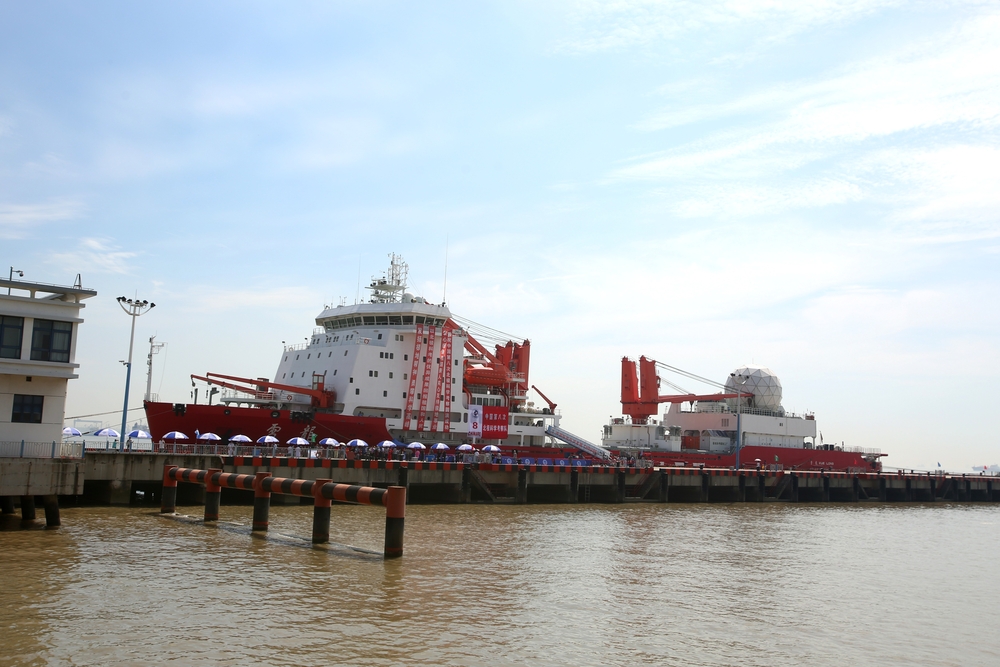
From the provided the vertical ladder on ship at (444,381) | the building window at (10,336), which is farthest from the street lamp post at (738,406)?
the building window at (10,336)

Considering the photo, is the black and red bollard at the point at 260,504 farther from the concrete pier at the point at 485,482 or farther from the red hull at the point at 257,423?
the red hull at the point at 257,423

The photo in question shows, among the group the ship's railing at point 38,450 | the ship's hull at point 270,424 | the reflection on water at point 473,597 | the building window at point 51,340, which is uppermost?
the building window at point 51,340

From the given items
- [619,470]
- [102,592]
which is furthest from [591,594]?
[619,470]

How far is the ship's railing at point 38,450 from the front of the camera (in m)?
25.2

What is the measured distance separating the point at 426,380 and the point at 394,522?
26.7 metres

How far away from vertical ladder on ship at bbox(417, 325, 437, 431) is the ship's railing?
23.5m

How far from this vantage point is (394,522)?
22969mm

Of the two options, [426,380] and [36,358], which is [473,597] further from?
[426,380]

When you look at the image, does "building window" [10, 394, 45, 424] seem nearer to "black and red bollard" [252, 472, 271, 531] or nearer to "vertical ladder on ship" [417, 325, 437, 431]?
"black and red bollard" [252, 472, 271, 531]

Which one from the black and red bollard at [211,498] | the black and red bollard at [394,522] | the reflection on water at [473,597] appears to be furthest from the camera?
the black and red bollard at [211,498]

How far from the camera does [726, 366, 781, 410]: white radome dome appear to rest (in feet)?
252

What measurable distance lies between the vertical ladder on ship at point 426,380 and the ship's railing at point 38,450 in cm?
2355

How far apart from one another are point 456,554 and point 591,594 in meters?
5.77

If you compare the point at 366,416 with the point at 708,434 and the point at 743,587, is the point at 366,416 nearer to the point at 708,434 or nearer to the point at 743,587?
the point at 743,587
